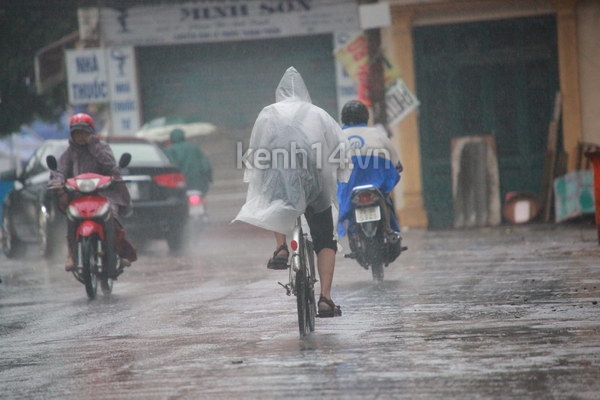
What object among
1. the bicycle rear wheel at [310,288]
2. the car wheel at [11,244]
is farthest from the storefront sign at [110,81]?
the bicycle rear wheel at [310,288]

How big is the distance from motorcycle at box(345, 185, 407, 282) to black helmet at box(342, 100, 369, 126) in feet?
2.60

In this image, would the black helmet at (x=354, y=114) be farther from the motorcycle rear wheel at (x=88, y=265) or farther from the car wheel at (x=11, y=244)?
the car wheel at (x=11, y=244)

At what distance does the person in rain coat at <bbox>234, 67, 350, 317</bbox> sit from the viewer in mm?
9156

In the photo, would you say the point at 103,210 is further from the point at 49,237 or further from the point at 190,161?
the point at 190,161

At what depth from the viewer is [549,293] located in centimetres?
1089

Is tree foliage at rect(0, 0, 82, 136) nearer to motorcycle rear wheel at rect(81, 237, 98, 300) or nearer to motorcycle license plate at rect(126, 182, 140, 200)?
motorcycle license plate at rect(126, 182, 140, 200)

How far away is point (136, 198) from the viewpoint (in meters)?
19.0

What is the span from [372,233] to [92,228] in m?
2.56

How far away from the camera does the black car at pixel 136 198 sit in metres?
19.0

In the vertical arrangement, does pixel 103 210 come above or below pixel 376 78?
below

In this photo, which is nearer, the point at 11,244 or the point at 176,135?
the point at 11,244

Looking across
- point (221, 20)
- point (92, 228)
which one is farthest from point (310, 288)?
point (221, 20)

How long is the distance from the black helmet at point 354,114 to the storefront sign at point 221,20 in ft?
40.9

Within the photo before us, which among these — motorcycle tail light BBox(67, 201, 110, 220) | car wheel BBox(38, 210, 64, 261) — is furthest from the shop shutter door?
motorcycle tail light BBox(67, 201, 110, 220)
